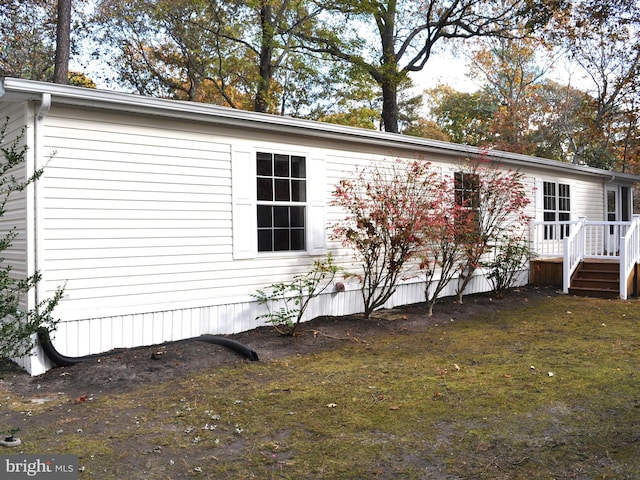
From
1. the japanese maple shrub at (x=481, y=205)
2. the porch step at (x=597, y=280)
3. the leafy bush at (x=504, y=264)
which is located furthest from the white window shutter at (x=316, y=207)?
the porch step at (x=597, y=280)

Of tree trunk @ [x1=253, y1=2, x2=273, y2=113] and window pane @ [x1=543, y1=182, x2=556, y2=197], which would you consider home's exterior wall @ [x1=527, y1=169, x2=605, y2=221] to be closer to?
window pane @ [x1=543, y1=182, x2=556, y2=197]

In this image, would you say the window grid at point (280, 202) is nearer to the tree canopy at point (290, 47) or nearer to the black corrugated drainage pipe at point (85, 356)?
the black corrugated drainage pipe at point (85, 356)

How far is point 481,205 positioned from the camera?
10531 mm

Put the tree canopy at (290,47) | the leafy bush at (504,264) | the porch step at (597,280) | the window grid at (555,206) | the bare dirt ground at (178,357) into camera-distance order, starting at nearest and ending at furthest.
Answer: the bare dirt ground at (178,357), the porch step at (597,280), the leafy bush at (504,264), the window grid at (555,206), the tree canopy at (290,47)

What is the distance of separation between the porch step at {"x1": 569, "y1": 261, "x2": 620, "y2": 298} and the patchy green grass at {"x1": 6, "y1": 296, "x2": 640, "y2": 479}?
4.62 meters

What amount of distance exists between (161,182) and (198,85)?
637 inches

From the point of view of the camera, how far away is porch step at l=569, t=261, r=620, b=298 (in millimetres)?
10852

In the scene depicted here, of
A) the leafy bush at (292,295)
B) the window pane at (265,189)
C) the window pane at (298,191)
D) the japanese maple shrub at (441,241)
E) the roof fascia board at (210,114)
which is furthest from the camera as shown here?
the japanese maple shrub at (441,241)

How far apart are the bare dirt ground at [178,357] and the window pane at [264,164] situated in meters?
2.24

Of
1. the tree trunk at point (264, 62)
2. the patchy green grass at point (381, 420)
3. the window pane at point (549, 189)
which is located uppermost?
the tree trunk at point (264, 62)

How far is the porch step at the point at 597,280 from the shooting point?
10852 millimetres

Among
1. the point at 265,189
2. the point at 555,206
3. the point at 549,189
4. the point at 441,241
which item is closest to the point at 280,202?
the point at 265,189

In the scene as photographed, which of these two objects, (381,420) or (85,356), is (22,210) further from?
(381,420)

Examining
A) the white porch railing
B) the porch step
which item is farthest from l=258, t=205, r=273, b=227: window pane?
the porch step
